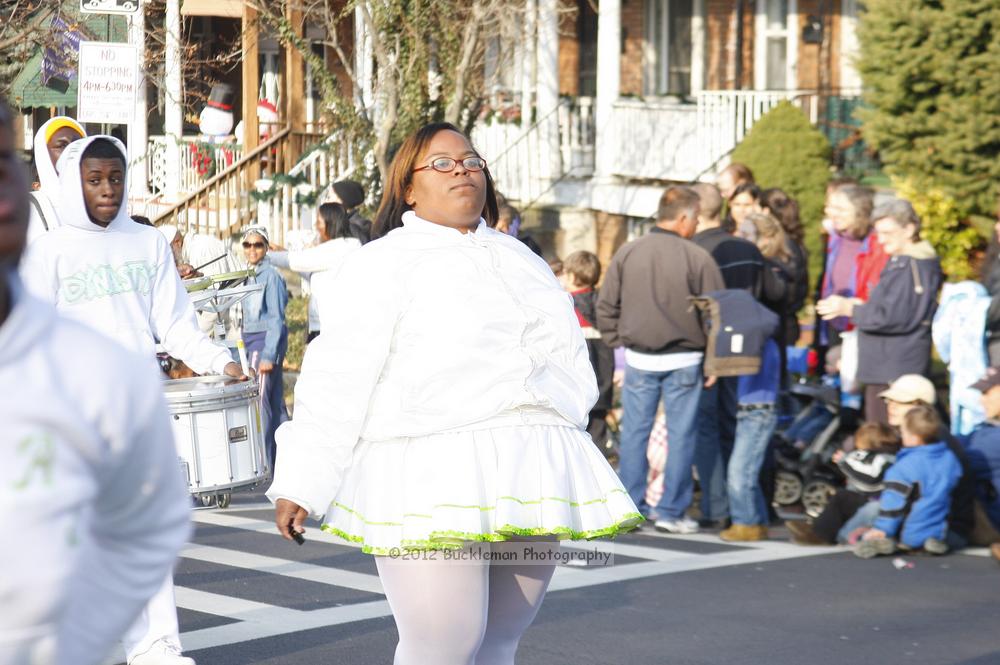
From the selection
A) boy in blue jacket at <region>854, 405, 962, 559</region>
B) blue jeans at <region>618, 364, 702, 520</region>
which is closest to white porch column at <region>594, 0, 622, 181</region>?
blue jeans at <region>618, 364, 702, 520</region>

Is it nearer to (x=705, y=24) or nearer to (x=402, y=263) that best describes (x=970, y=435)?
(x=402, y=263)

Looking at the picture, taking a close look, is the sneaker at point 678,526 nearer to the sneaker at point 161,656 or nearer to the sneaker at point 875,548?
the sneaker at point 875,548

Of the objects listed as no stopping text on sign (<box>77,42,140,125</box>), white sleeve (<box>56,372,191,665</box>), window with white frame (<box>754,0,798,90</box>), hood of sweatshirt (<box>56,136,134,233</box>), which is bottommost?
white sleeve (<box>56,372,191,665</box>)

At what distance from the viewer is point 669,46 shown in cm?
2484

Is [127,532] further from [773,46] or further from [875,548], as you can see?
[773,46]

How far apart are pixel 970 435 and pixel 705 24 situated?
50.5ft

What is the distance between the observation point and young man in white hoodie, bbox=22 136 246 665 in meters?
5.91

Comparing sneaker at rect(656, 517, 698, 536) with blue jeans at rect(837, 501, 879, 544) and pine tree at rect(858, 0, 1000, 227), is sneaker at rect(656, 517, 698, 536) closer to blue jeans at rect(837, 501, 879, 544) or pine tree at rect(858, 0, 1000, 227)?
blue jeans at rect(837, 501, 879, 544)

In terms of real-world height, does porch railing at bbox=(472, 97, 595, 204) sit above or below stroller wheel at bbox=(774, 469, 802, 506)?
above

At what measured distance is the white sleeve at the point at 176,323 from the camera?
6172 mm

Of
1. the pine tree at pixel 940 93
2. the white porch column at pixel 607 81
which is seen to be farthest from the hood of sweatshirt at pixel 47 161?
the white porch column at pixel 607 81

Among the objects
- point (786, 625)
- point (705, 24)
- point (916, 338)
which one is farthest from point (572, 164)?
point (786, 625)

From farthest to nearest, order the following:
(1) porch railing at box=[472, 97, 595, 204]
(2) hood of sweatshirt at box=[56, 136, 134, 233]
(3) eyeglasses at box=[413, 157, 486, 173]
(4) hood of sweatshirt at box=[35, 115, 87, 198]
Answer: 1. (1) porch railing at box=[472, 97, 595, 204]
2. (4) hood of sweatshirt at box=[35, 115, 87, 198]
3. (2) hood of sweatshirt at box=[56, 136, 134, 233]
4. (3) eyeglasses at box=[413, 157, 486, 173]

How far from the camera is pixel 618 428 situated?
1252cm
